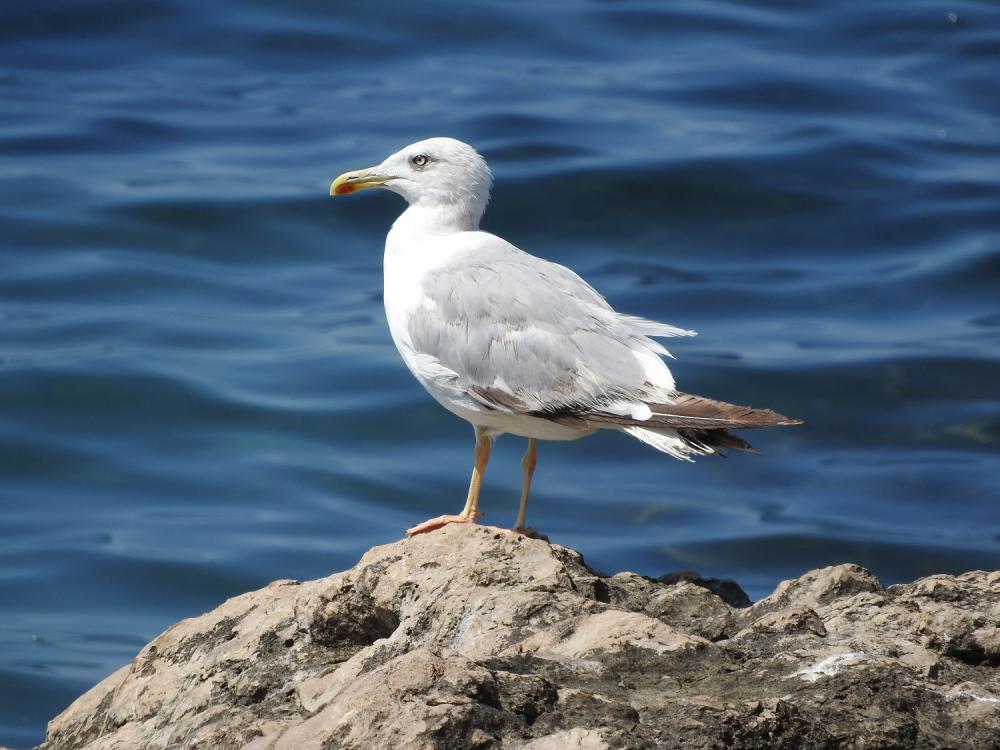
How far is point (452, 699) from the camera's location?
422 centimetres

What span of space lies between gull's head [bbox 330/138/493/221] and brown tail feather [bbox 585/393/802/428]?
182 centimetres

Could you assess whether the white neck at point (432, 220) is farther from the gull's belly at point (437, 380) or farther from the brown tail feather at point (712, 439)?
the brown tail feather at point (712, 439)

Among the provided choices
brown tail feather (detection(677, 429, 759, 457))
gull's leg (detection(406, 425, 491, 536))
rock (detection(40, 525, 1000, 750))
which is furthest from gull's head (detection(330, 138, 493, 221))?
rock (detection(40, 525, 1000, 750))

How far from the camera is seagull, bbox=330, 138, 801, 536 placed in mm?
6617

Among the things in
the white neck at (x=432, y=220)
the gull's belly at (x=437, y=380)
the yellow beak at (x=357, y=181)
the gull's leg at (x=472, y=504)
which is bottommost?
the gull's leg at (x=472, y=504)

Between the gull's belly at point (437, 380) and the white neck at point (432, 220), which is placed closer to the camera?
the gull's belly at point (437, 380)

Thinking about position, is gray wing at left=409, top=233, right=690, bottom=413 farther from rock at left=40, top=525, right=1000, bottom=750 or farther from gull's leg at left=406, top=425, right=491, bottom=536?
rock at left=40, top=525, right=1000, bottom=750

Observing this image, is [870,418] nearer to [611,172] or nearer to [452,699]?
[611,172]

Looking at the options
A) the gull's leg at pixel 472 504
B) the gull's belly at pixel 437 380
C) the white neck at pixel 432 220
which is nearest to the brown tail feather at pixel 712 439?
the gull's belly at pixel 437 380

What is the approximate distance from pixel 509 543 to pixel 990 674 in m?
1.75

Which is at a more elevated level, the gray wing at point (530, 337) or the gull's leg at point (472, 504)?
the gray wing at point (530, 337)

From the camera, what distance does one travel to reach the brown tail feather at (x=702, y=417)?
19.8 ft

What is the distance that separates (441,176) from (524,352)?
1.42m

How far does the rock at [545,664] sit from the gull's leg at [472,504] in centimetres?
72
